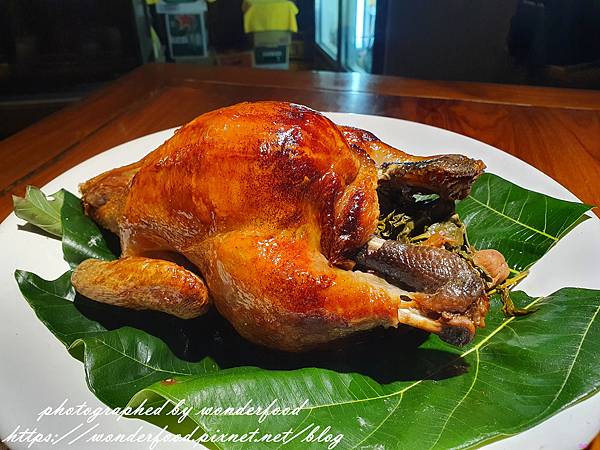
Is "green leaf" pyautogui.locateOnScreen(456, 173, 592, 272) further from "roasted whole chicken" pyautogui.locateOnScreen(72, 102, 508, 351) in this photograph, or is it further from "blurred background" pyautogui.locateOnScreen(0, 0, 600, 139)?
"blurred background" pyautogui.locateOnScreen(0, 0, 600, 139)

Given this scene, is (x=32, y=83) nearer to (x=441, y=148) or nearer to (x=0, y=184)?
(x=0, y=184)

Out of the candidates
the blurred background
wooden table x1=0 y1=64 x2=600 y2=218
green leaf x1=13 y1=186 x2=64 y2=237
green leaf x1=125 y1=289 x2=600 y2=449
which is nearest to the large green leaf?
green leaf x1=125 y1=289 x2=600 y2=449

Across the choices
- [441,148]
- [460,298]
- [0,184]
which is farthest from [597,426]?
[0,184]

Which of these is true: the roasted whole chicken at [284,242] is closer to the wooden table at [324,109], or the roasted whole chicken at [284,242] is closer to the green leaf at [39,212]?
the green leaf at [39,212]

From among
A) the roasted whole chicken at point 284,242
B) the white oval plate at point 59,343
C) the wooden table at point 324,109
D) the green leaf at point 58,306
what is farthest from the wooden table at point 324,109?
the roasted whole chicken at point 284,242

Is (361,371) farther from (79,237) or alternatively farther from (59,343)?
(79,237)

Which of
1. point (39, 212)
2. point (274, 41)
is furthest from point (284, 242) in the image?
point (274, 41)
